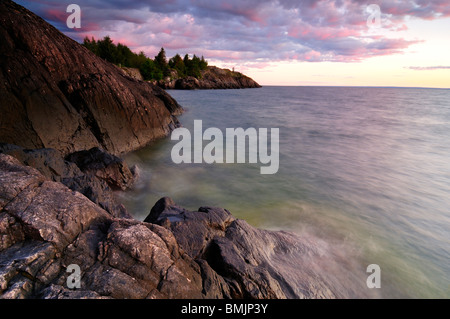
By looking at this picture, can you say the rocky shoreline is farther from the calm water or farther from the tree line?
the tree line

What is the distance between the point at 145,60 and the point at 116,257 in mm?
84050

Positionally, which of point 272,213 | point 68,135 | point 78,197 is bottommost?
point 272,213

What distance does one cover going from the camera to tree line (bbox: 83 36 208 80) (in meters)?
61.3

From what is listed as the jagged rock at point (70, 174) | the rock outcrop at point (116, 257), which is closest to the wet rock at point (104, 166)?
the jagged rock at point (70, 174)

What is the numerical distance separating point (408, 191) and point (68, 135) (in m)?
13.9

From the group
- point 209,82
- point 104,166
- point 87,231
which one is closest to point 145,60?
point 209,82

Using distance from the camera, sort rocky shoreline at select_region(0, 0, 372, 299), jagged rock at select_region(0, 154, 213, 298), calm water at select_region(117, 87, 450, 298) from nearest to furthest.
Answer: jagged rock at select_region(0, 154, 213, 298)
rocky shoreline at select_region(0, 0, 372, 299)
calm water at select_region(117, 87, 450, 298)

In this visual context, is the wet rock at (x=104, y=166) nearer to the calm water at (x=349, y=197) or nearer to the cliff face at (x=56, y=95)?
the calm water at (x=349, y=197)

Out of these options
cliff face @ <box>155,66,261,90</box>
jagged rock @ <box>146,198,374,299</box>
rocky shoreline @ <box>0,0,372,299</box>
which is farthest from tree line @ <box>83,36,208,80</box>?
jagged rock @ <box>146,198,374,299</box>

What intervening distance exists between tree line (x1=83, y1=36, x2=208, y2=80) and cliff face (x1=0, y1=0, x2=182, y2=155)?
51368mm

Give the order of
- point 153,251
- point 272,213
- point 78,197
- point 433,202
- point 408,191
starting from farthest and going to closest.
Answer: point 408,191, point 433,202, point 272,213, point 78,197, point 153,251
